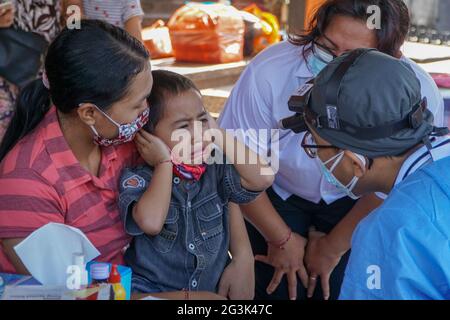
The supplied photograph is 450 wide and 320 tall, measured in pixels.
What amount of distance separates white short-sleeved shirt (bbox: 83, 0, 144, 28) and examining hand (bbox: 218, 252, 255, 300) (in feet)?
6.92

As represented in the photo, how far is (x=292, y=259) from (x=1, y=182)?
1.31 metres

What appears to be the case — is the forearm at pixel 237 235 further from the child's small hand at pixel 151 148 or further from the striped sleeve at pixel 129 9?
the striped sleeve at pixel 129 9

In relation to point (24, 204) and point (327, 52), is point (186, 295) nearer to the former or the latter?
point (24, 204)

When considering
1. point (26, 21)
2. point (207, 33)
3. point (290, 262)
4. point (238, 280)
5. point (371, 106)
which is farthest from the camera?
point (207, 33)

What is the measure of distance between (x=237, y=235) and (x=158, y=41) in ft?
13.0

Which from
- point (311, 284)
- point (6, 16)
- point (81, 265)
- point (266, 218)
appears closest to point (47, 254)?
point (81, 265)

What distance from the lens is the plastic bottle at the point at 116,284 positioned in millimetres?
1770

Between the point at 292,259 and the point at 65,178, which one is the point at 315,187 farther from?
the point at 65,178

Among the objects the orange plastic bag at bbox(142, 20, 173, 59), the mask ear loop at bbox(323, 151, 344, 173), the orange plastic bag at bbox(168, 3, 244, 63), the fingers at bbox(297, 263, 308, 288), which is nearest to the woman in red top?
the mask ear loop at bbox(323, 151, 344, 173)

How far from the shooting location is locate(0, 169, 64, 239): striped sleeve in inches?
81.4

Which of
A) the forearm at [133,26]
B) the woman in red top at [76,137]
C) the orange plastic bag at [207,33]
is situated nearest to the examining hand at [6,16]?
the forearm at [133,26]

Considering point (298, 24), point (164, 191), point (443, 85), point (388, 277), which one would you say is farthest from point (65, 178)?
point (443, 85)

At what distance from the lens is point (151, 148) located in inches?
91.7

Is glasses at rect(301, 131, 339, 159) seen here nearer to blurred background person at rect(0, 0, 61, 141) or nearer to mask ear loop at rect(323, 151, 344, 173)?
mask ear loop at rect(323, 151, 344, 173)
